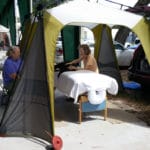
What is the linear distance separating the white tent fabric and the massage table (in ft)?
3.51

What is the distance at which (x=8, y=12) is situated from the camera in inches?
953

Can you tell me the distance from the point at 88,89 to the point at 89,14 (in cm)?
143

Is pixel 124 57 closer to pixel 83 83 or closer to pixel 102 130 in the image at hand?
pixel 83 83

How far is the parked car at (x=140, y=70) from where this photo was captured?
9.48m

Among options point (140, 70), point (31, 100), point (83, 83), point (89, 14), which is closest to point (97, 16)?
point (89, 14)

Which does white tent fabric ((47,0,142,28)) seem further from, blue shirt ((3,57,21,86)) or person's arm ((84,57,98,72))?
blue shirt ((3,57,21,86))

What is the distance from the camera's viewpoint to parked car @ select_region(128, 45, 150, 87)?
31.1 feet

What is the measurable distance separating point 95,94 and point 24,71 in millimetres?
1533

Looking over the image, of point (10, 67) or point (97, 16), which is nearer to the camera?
point (97, 16)

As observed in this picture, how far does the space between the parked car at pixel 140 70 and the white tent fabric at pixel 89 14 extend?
6.49 ft

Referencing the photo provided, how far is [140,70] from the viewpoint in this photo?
32.2 ft

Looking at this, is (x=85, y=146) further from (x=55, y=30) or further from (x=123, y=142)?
(x=55, y=30)

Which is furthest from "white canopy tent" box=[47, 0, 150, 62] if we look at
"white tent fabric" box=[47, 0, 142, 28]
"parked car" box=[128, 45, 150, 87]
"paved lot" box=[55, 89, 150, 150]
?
"parked car" box=[128, 45, 150, 87]

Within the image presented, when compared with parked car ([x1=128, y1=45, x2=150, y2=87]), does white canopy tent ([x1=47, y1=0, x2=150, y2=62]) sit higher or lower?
higher
